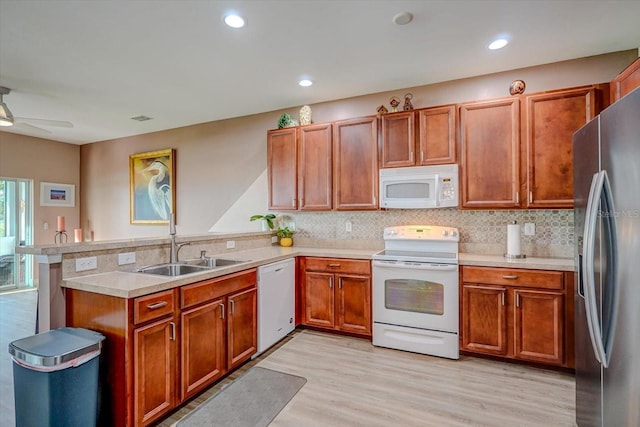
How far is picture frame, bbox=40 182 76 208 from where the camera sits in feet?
18.7

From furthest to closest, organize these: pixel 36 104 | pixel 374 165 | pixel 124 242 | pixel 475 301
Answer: pixel 36 104 < pixel 374 165 < pixel 475 301 < pixel 124 242

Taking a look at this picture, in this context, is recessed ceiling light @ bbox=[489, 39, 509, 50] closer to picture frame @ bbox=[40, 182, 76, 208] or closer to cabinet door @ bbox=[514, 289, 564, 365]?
cabinet door @ bbox=[514, 289, 564, 365]

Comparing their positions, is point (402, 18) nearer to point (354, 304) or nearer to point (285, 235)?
point (354, 304)

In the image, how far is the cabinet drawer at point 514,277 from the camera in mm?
2557

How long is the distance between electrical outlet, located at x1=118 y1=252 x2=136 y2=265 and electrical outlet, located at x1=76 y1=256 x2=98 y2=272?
17 centimetres

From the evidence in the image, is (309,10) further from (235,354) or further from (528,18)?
(235,354)

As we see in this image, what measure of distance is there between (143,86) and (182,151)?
1.71 metres

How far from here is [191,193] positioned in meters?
5.06

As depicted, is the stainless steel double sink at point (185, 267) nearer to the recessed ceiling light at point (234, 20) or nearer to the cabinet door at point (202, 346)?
the cabinet door at point (202, 346)

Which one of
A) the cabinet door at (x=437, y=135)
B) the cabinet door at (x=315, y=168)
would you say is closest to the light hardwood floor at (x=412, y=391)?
the cabinet door at (x=315, y=168)

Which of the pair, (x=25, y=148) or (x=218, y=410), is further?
(x=25, y=148)

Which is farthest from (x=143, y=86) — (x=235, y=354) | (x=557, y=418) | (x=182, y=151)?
(x=557, y=418)

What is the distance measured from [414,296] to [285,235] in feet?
6.04

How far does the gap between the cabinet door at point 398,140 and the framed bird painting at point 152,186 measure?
3.59 m
